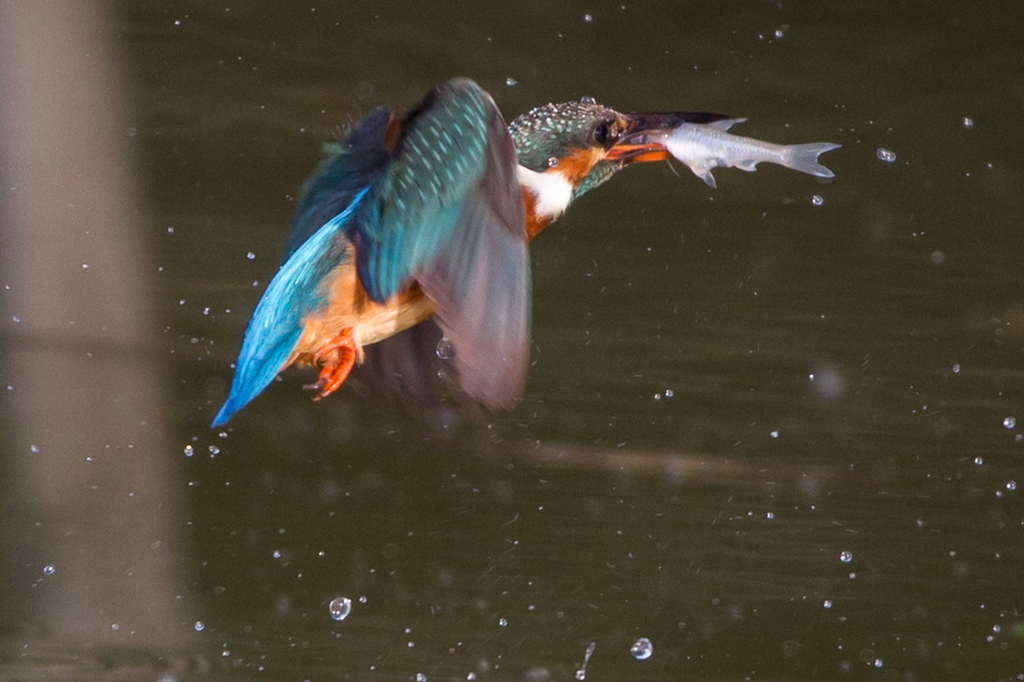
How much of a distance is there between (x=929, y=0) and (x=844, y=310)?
0.56m

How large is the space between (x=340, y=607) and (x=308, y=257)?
562 millimetres

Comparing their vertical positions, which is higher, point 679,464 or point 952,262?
point 952,262

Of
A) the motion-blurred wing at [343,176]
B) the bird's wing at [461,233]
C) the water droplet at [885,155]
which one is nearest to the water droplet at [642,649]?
the bird's wing at [461,233]

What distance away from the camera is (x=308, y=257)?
47.6 inches

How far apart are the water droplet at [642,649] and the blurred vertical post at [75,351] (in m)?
0.63

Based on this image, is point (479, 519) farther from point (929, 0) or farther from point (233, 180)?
point (929, 0)

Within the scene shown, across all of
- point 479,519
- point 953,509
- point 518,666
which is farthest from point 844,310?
point 518,666

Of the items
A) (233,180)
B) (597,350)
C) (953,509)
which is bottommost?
(953,509)

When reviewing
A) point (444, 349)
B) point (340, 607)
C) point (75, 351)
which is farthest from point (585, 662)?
point (75, 351)

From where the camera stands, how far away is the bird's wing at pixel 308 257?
45.2 inches

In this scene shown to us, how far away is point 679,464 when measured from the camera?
1.78m

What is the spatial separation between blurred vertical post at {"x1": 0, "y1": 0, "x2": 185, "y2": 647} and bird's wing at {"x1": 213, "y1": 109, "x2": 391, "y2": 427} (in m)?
0.55

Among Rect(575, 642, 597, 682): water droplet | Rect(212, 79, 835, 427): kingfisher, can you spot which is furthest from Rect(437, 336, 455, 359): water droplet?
Result: Rect(575, 642, 597, 682): water droplet

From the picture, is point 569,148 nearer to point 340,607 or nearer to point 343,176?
point 343,176
